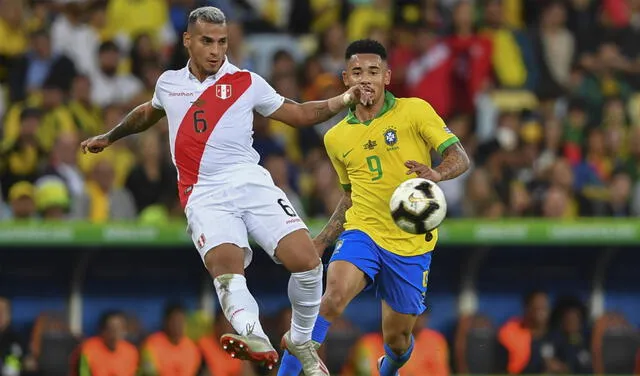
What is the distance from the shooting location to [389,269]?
474 inches

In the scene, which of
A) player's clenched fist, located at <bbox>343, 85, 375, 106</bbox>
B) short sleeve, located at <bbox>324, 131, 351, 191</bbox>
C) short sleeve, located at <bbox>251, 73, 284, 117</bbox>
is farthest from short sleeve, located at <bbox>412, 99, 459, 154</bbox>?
short sleeve, located at <bbox>251, 73, 284, 117</bbox>

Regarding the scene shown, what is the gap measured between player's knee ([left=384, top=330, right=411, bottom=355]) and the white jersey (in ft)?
6.49

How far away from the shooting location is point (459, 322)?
1753 cm

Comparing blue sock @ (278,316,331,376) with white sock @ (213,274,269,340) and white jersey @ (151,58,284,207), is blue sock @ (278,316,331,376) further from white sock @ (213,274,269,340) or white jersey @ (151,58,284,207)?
white jersey @ (151,58,284,207)

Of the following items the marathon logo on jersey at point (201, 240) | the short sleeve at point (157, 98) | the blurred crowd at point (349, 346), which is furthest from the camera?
the blurred crowd at point (349, 346)

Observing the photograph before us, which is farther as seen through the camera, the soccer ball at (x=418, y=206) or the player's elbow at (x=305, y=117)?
the soccer ball at (x=418, y=206)

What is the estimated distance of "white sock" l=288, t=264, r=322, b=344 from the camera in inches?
438

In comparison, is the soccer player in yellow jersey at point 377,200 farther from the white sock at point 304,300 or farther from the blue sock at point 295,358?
the white sock at point 304,300

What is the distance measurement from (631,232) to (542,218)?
935 millimetres

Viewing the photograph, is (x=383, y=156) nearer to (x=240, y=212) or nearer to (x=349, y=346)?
(x=240, y=212)

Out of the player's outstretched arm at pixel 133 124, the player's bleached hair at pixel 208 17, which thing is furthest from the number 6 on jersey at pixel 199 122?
the player's bleached hair at pixel 208 17

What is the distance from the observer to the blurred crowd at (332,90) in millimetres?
16609

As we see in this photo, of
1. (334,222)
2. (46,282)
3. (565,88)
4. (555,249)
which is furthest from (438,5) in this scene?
(334,222)

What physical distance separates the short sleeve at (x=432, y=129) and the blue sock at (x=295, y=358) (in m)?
1.49
